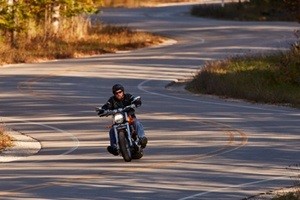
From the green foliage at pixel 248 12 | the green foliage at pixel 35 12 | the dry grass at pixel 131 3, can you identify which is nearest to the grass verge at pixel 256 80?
the green foliage at pixel 35 12

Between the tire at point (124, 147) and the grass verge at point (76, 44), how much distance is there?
29617mm

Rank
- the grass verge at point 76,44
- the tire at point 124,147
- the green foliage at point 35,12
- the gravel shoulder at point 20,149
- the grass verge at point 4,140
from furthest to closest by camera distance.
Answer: the green foliage at point 35,12
the grass verge at point 76,44
the grass verge at point 4,140
the gravel shoulder at point 20,149
the tire at point 124,147

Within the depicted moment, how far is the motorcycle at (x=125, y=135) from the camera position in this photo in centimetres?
2144

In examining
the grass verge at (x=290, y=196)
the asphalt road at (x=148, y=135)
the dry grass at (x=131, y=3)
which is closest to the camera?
the grass verge at (x=290, y=196)

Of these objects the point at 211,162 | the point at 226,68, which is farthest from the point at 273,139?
the point at 226,68

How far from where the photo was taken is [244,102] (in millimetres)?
35625

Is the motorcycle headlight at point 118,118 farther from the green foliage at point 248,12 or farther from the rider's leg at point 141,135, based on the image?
the green foliage at point 248,12

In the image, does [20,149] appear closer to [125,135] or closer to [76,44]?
[125,135]

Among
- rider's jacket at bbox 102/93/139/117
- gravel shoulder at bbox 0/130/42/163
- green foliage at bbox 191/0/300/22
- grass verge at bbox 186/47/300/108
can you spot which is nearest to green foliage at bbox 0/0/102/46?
grass verge at bbox 186/47/300/108

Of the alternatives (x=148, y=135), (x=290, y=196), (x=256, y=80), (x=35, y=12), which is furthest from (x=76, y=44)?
(x=290, y=196)

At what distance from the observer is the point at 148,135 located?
26.5 m

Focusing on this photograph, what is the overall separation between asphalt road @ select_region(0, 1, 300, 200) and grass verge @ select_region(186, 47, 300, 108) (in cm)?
88

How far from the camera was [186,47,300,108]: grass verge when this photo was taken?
3609cm

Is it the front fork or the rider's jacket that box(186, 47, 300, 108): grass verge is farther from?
the front fork
